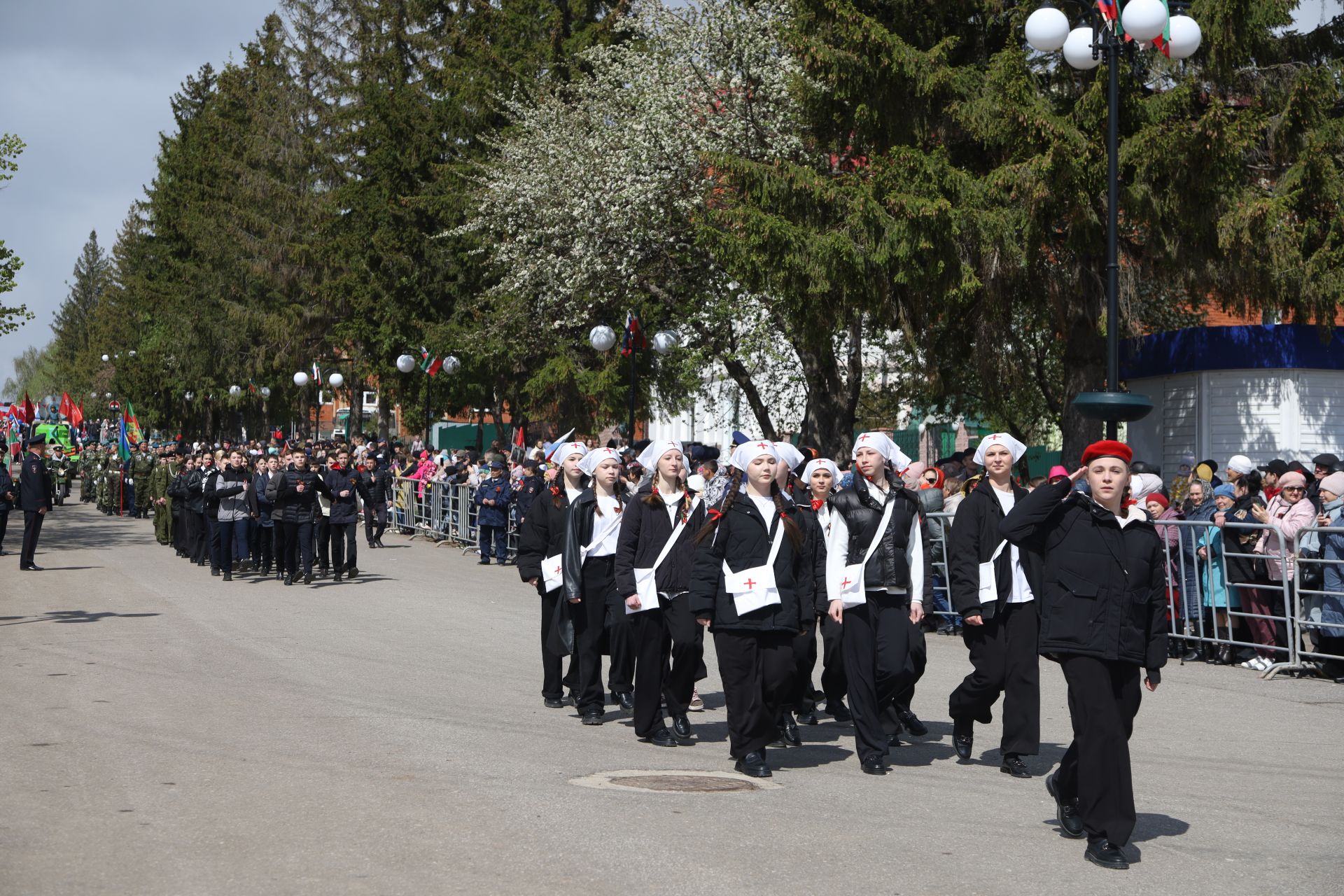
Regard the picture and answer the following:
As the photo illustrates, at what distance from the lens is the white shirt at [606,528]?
10016 mm

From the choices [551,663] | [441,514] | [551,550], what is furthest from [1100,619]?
[441,514]

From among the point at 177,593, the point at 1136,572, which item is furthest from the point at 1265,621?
the point at 177,593

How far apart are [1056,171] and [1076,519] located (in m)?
13.3

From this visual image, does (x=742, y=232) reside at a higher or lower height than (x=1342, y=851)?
higher

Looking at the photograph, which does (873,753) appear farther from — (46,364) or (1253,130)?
(46,364)

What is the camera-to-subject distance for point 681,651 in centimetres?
900

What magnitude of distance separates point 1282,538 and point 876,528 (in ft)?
17.2

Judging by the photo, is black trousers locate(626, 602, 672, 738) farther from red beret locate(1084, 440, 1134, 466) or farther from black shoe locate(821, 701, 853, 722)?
red beret locate(1084, 440, 1134, 466)

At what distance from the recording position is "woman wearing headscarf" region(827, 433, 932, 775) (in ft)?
27.6

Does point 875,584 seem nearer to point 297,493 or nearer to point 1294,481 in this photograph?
point 1294,481

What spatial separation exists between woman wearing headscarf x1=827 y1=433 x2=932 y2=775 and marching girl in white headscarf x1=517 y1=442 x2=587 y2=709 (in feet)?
7.83

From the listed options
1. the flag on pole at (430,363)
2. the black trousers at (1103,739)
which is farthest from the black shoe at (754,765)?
the flag on pole at (430,363)

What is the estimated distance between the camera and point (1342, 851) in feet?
21.2

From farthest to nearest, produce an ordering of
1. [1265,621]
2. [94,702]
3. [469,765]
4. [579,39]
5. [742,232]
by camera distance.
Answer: [579,39] → [742,232] → [1265,621] → [94,702] → [469,765]
